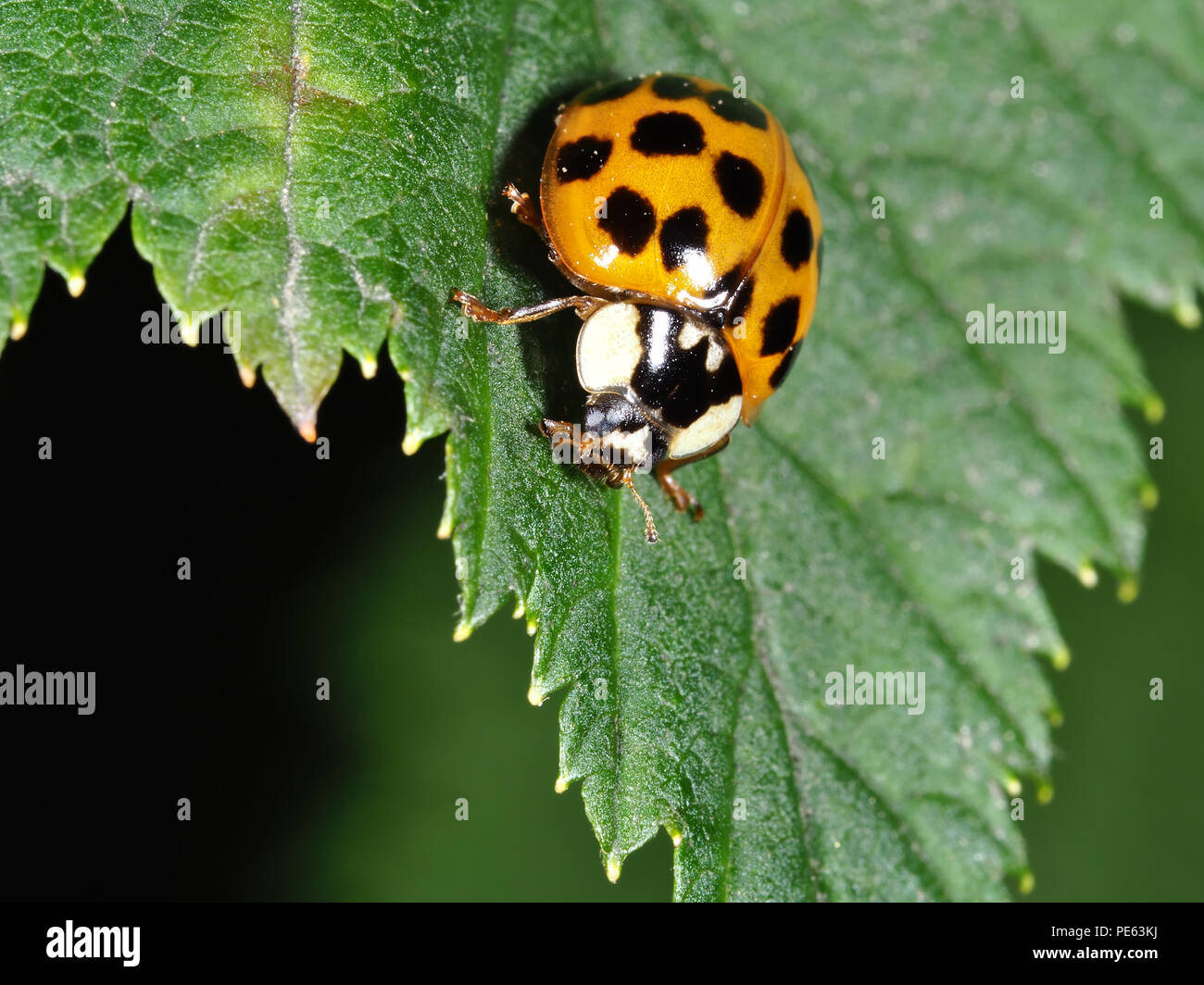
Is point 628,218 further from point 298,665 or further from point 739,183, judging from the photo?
point 298,665

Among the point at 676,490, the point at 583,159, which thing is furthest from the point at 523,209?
the point at 676,490

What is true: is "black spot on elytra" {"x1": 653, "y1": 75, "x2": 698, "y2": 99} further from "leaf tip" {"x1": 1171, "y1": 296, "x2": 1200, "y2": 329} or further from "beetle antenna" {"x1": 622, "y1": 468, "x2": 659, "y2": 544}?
"leaf tip" {"x1": 1171, "y1": 296, "x2": 1200, "y2": 329}

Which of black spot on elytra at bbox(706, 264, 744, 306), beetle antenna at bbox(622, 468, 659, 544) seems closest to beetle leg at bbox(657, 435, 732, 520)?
beetle antenna at bbox(622, 468, 659, 544)

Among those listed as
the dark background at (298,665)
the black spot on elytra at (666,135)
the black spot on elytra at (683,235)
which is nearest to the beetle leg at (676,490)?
the black spot on elytra at (683,235)

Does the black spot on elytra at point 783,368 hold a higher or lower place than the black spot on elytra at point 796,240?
lower

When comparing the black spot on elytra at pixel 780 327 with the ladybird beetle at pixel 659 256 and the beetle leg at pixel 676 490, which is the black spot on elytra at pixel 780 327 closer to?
the ladybird beetle at pixel 659 256
